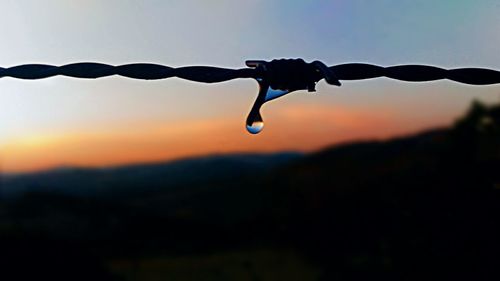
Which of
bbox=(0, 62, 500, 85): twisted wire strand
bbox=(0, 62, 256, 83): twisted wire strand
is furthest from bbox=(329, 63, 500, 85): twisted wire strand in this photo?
bbox=(0, 62, 256, 83): twisted wire strand

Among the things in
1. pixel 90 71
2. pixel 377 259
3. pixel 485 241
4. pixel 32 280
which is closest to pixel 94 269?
pixel 32 280

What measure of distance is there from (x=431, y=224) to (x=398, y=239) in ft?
0.91

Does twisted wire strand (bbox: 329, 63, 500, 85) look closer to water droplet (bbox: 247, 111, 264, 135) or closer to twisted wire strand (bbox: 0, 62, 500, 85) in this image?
twisted wire strand (bbox: 0, 62, 500, 85)

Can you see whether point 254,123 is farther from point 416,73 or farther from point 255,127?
point 416,73

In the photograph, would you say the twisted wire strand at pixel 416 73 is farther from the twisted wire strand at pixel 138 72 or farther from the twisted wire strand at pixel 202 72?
the twisted wire strand at pixel 138 72

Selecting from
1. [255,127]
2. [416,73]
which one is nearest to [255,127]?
[255,127]

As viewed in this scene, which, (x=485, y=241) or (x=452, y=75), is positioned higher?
(x=452, y=75)

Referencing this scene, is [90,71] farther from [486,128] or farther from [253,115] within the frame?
[486,128]

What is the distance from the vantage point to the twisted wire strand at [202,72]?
1.10m

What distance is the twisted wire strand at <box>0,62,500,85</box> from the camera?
1.10 metres

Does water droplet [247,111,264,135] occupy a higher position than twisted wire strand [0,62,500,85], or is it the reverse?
twisted wire strand [0,62,500,85]

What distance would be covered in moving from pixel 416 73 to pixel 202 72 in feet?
1.04

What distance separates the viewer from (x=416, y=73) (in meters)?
1.15

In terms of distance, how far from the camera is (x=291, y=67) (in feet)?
3.63
